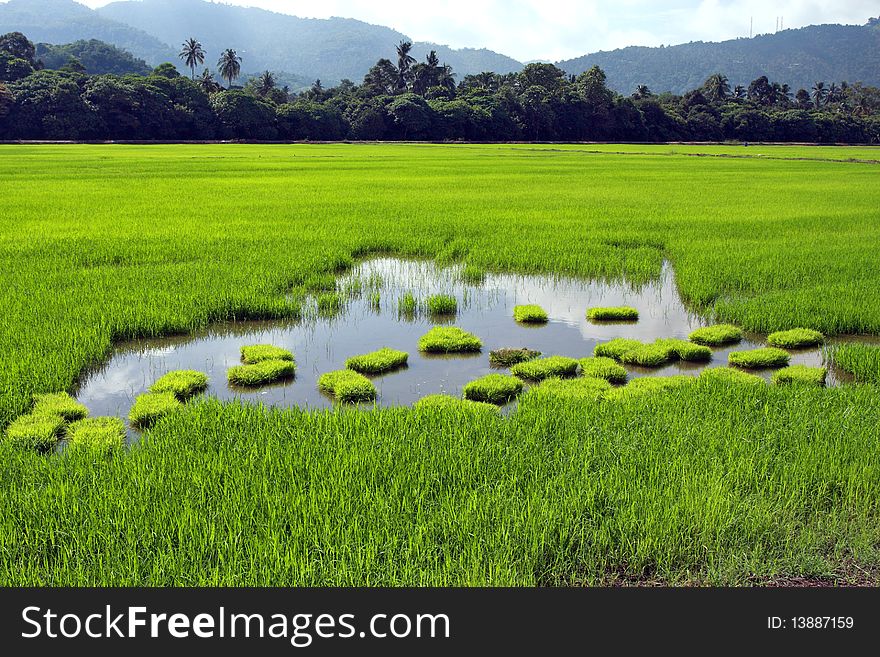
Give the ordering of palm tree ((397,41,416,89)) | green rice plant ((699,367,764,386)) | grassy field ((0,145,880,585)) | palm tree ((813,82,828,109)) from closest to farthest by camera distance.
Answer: grassy field ((0,145,880,585))
green rice plant ((699,367,764,386))
palm tree ((397,41,416,89))
palm tree ((813,82,828,109))

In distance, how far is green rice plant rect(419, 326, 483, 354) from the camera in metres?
7.87

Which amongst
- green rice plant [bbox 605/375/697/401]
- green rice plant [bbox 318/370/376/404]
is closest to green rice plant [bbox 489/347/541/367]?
green rice plant [bbox 605/375/697/401]

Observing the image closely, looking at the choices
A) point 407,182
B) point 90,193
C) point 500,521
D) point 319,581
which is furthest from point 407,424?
point 407,182

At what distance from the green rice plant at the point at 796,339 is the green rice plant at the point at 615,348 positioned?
157 centimetres

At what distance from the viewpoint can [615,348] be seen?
7629mm

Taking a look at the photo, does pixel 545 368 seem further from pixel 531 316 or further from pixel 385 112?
pixel 385 112

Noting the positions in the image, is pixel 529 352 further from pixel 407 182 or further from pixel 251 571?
pixel 407 182

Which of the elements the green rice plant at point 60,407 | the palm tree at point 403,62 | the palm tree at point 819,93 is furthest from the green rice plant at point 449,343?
the palm tree at point 819,93

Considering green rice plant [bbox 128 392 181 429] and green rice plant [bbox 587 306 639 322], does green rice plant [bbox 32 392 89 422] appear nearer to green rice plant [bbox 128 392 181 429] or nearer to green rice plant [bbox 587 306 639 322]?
green rice plant [bbox 128 392 181 429]

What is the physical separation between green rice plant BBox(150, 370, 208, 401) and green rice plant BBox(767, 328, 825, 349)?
20.0 ft

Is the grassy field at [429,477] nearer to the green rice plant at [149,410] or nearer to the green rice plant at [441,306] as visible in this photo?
the green rice plant at [149,410]

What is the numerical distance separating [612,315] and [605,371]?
2.68m

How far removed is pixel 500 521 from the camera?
3.79 metres

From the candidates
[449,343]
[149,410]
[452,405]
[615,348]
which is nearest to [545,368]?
[615,348]
